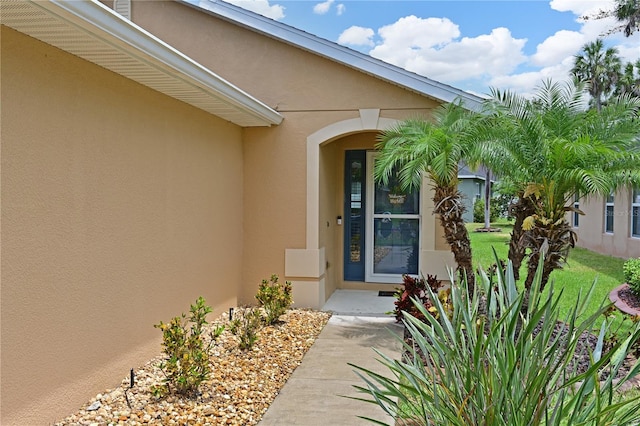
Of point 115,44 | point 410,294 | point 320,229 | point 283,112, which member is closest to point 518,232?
point 410,294

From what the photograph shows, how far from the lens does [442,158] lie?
651 centimetres

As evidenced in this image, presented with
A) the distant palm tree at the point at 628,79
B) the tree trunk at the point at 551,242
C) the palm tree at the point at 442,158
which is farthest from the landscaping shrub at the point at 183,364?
the distant palm tree at the point at 628,79

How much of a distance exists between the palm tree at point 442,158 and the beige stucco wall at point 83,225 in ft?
9.50

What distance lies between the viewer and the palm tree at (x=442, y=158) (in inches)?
259

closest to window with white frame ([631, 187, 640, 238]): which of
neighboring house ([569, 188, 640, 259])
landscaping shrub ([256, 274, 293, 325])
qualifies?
neighboring house ([569, 188, 640, 259])

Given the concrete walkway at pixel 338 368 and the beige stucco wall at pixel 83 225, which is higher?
the beige stucco wall at pixel 83 225

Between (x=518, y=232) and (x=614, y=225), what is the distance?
1182 cm

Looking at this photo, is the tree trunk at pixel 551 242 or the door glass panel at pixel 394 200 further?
the door glass panel at pixel 394 200

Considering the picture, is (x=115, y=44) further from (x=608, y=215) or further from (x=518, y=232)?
(x=608, y=215)

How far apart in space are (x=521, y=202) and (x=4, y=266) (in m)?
6.71

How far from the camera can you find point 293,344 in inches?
254

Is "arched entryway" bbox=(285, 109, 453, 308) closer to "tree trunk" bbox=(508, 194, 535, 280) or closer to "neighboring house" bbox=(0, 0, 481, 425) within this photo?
"neighboring house" bbox=(0, 0, 481, 425)

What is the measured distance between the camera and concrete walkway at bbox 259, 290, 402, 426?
439 cm

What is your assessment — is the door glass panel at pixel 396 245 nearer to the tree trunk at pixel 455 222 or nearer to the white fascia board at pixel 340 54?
the tree trunk at pixel 455 222
